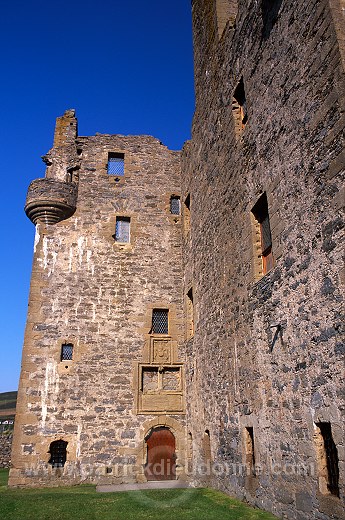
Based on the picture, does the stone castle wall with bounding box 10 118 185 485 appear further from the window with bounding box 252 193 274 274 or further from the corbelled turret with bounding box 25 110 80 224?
the window with bounding box 252 193 274 274

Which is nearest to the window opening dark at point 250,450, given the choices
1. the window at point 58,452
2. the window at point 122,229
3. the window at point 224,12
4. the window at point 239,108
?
the window at point 239,108

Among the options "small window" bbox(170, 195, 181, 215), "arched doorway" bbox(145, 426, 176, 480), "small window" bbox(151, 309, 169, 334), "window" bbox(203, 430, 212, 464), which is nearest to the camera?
"window" bbox(203, 430, 212, 464)

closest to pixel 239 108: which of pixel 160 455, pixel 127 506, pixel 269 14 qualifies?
pixel 269 14

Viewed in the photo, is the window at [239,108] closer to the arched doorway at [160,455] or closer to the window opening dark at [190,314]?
the window opening dark at [190,314]

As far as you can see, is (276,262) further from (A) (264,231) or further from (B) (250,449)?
(B) (250,449)

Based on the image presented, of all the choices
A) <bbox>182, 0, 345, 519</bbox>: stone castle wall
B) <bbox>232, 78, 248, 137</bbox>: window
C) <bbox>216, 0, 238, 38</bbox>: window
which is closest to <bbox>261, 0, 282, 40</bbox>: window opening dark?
<bbox>182, 0, 345, 519</bbox>: stone castle wall

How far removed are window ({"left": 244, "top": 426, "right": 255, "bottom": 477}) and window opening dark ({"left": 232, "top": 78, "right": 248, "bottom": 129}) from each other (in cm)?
589

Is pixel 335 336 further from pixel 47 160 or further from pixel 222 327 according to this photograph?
pixel 47 160

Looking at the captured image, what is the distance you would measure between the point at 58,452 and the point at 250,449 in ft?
20.8

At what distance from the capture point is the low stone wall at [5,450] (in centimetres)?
1722

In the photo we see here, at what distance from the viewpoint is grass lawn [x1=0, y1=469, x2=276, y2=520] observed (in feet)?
22.7

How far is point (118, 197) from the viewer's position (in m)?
14.9

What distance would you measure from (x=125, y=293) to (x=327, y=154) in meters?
9.20

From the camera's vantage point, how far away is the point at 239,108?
30.9ft
